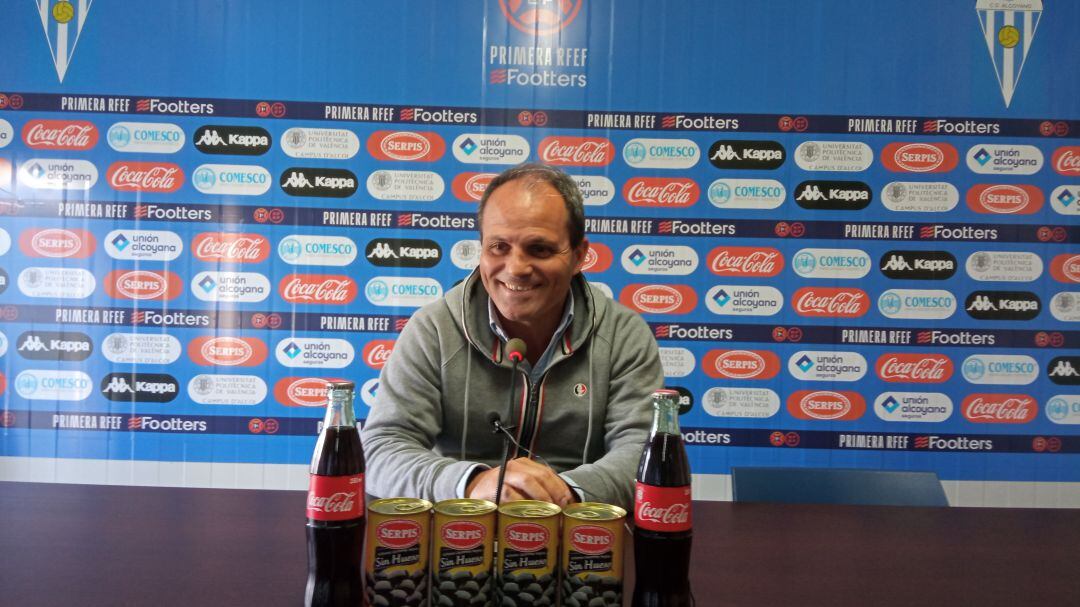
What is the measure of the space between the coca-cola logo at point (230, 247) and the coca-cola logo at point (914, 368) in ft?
8.99

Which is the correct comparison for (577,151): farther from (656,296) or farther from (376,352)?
(376,352)

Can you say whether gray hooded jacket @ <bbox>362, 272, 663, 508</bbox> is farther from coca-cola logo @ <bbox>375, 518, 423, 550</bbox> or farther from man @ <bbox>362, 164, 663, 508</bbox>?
coca-cola logo @ <bbox>375, 518, 423, 550</bbox>

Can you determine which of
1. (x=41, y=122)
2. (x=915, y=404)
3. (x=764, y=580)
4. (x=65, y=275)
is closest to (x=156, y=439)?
(x=65, y=275)

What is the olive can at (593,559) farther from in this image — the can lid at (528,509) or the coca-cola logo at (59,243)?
the coca-cola logo at (59,243)

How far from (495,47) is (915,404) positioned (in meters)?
2.40

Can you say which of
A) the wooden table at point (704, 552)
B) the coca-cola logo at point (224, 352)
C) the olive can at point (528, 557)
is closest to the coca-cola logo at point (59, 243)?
the coca-cola logo at point (224, 352)

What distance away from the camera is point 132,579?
1.03 m

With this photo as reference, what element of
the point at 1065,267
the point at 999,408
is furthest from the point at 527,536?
the point at 1065,267

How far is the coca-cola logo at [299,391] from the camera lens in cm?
308

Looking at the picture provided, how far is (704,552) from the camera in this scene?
1250 millimetres

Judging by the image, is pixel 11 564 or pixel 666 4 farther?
pixel 666 4

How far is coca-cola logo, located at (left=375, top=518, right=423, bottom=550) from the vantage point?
83 cm

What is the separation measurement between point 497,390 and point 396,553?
3.06ft

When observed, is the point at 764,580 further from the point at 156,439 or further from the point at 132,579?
the point at 156,439
